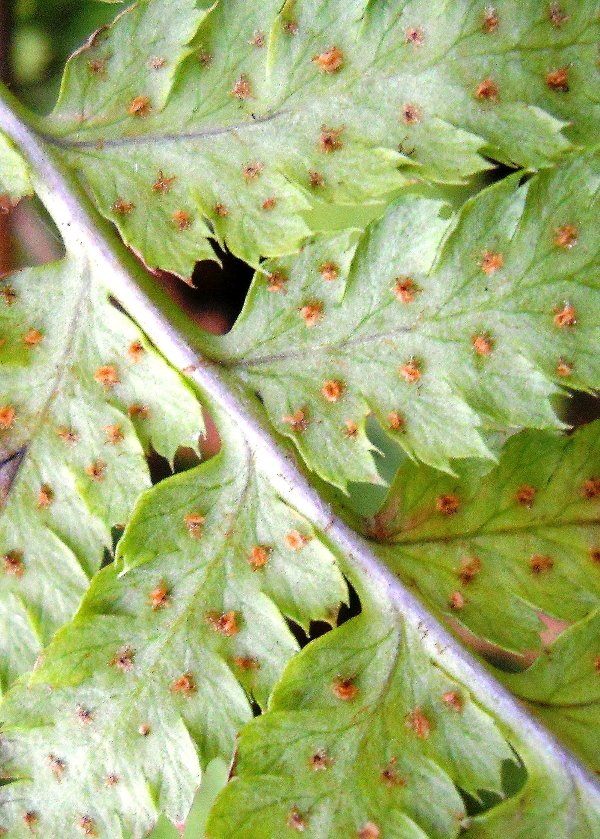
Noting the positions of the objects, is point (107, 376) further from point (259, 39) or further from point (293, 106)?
point (259, 39)

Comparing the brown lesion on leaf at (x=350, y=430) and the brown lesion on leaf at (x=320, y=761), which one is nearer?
the brown lesion on leaf at (x=320, y=761)

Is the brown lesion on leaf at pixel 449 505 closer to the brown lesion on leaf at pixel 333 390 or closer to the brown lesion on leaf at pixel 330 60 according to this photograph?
the brown lesion on leaf at pixel 333 390

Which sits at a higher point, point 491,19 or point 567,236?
point 491,19

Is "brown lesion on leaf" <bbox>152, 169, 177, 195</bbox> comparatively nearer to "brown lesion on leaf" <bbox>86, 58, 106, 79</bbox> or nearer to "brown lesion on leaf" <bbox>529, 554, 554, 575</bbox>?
"brown lesion on leaf" <bbox>86, 58, 106, 79</bbox>

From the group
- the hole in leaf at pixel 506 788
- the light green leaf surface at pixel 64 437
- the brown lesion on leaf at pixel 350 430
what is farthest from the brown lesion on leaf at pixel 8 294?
the hole in leaf at pixel 506 788

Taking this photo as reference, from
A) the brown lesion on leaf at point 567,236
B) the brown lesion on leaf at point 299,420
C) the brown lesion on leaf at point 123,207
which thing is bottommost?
the brown lesion on leaf at point 567,236

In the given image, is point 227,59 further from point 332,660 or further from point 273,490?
point 332,660

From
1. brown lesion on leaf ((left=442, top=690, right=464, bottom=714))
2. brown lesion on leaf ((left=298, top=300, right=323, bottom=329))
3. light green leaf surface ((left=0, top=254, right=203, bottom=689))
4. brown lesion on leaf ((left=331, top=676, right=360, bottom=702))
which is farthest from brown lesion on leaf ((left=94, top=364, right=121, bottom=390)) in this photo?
brown lesion on leaf ((left=442, top=690, right=464, bottom=714))

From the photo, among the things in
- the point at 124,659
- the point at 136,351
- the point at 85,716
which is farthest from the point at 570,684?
the point at 136,351
